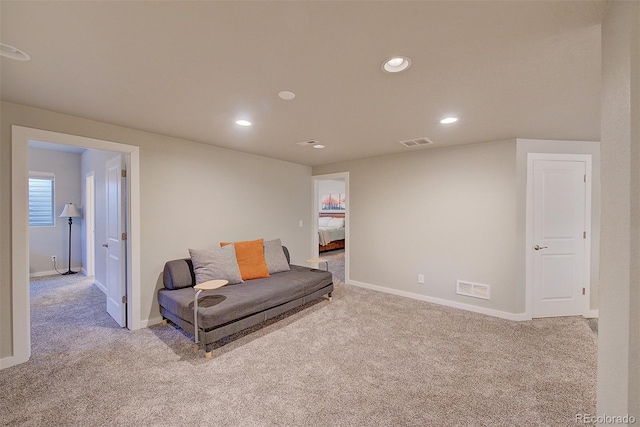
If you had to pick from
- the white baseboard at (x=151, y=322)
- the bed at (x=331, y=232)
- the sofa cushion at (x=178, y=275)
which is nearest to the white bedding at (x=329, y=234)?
the bed at (x=331, y=232)

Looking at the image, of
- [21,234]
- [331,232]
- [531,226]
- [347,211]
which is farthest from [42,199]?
[531,226]

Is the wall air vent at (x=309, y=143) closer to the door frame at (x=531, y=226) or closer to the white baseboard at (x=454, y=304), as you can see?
the white baseboard at (x=454, y=304)

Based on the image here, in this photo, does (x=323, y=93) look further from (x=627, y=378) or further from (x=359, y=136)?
(x=627, y=378)

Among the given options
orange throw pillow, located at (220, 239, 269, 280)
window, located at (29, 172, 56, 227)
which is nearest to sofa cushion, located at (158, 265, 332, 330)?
orange throw pillow, located at (220, 239, 269, 280)

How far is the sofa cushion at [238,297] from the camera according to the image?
94.8 inches

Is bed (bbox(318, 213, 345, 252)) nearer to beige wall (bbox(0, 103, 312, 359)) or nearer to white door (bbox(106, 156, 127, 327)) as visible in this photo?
beige wall (bbox(0, 103, 312, 359))

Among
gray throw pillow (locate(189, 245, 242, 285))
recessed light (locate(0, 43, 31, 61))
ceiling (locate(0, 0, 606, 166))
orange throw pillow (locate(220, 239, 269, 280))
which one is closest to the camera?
ceiling (locate(0, 0, 606, 166))

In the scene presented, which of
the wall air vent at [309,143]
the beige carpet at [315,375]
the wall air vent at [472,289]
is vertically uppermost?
the wall air vent at [309,143]

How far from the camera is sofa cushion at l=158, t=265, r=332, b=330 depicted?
7.90 feet

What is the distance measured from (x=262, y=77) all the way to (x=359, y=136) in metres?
1.67

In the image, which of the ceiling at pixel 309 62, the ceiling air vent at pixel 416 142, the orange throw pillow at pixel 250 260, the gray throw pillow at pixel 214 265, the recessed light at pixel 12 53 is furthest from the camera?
the orange throw pillow at pixel 250 260

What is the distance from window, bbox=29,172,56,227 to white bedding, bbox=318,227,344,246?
6106 mm

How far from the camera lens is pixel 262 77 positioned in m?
1.76

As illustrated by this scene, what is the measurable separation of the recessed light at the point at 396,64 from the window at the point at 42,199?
6956 mm
